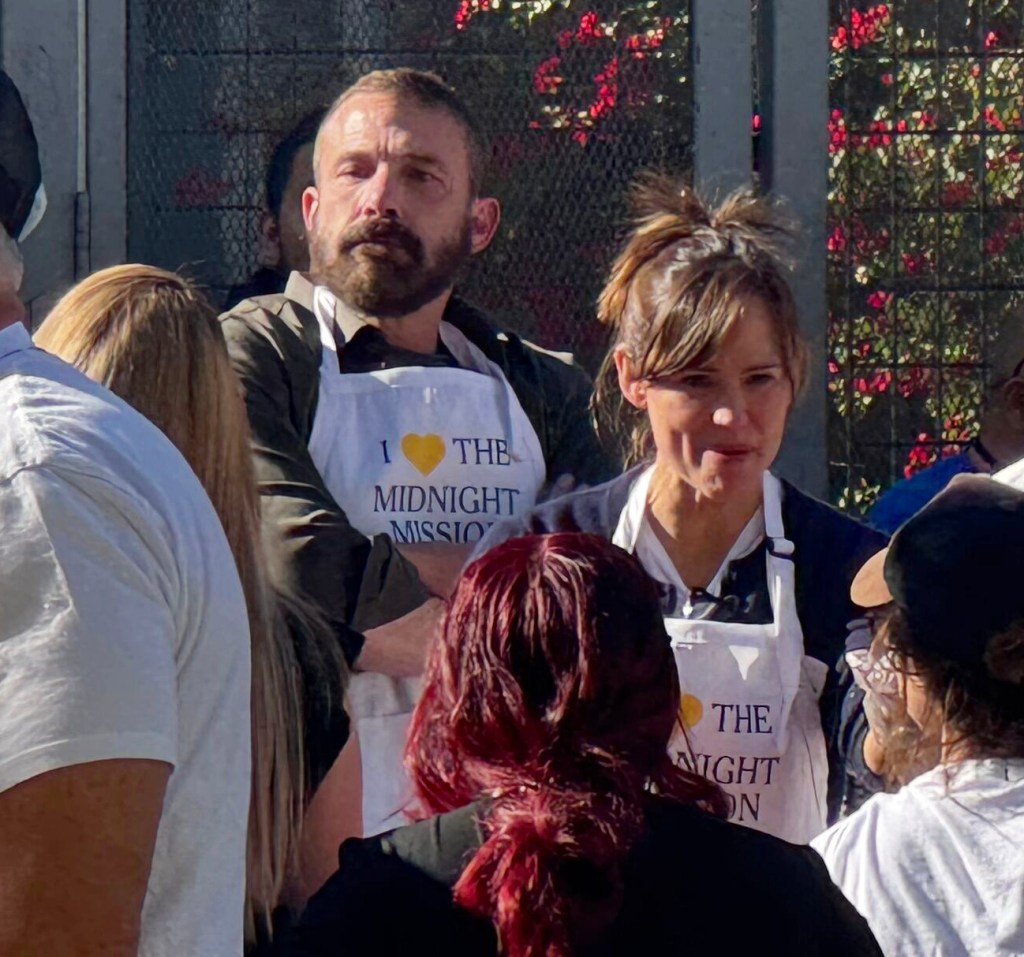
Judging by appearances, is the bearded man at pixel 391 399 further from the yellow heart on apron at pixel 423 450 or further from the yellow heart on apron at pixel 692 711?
the yellow heart on apron at pixel 692 711

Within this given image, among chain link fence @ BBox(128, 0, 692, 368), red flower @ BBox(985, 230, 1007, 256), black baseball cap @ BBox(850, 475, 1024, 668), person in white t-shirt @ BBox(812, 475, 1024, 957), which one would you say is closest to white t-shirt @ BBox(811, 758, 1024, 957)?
person in white t-shirt @ BBox(812, 475, 1024, 957)

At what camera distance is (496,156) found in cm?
388

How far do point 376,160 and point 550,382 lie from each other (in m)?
0.51

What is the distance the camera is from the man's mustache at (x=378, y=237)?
11.2 ft

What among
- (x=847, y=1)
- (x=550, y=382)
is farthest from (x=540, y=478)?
(x=847, y=1)

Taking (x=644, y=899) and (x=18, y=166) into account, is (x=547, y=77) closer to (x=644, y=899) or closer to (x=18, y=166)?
(x=18, y=166)

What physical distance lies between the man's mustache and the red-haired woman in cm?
153

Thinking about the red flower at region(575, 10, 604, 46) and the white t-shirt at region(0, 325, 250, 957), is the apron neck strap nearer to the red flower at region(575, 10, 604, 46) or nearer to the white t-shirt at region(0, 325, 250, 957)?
the red flower at region(575, 10, 604, 46)

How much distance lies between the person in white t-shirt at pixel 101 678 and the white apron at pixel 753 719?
140 cm

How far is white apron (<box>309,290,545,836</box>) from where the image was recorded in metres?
3.18

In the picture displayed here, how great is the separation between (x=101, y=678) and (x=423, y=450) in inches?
69.3

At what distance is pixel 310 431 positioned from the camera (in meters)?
3.23

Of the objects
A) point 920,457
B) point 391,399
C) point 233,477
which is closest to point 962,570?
point 233,477

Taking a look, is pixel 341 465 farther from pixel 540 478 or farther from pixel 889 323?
pixel 889 323
